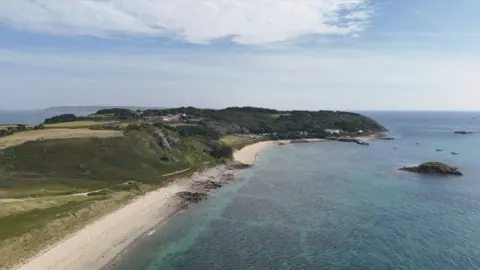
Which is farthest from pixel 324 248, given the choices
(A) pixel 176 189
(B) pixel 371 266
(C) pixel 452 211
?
(A) pixel 176 189

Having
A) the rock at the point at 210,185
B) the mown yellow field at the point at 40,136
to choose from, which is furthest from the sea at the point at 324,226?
the mown yellow field at the point at 40,136

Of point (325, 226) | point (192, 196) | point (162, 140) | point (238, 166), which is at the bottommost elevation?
point (325, 226)

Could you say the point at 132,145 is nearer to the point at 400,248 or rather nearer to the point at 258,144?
the point at 400,248

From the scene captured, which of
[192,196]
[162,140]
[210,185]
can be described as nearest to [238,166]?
[162,140]

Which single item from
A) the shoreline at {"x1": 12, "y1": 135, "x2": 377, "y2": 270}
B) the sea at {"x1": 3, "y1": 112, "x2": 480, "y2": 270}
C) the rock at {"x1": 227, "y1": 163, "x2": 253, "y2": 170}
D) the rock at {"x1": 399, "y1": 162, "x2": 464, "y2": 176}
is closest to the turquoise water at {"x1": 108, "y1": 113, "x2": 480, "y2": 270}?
the sea at {"x1": 3, "y1": 112, "x2": 480, "y2": 270}

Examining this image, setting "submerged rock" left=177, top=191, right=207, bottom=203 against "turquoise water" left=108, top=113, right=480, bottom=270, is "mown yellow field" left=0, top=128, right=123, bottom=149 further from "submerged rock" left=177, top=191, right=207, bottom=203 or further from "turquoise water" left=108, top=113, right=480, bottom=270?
"turquoise water" left=108, top=113, right=480, bottom=270

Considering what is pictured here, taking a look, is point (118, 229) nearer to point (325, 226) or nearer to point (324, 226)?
point (324, 226)
